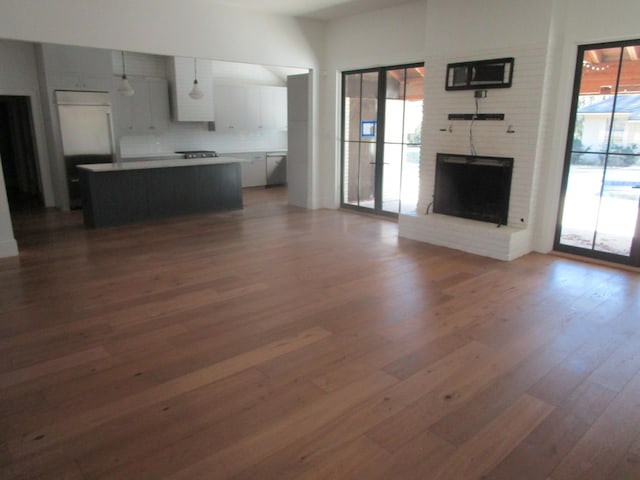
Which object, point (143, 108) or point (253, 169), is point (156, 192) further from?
point (253, 169)

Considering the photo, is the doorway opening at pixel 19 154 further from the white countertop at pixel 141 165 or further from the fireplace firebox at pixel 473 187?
the fireplace firebox at pixel 473 187

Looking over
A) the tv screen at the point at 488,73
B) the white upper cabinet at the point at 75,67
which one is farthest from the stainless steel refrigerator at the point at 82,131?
the tv screen at the point at 488,73

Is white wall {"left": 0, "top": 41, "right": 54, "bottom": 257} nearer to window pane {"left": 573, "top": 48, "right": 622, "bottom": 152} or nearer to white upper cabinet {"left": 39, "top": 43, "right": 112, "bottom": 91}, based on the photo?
white upper cabinet {"left": 39, "top": 43, "right": 112, "bottom": 91}

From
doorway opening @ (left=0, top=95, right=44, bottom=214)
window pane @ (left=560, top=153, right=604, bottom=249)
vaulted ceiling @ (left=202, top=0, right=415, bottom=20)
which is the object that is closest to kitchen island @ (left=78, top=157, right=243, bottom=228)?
vaulted ceiling @ (left=202, top=0, right=415, bottom=20)

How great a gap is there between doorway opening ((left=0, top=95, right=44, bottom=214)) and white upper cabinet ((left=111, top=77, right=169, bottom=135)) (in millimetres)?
1438

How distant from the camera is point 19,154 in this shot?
9.79m

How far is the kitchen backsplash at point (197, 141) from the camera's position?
9.04 meters

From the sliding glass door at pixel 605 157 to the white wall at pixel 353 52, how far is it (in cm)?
224

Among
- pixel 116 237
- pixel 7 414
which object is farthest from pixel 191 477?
pixel 116 237

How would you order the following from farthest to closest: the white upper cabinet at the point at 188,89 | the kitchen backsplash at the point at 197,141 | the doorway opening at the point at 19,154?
the kitchen backsplash at the point at 197,141, the white upper cabinet at the point at 188,89, the doorway opening at the point at 19,154

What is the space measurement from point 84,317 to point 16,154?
8.39 meters

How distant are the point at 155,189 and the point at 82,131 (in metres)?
2.02

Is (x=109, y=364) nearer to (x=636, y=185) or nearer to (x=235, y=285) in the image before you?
(x=235, y=285)

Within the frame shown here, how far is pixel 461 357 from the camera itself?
2.97m
